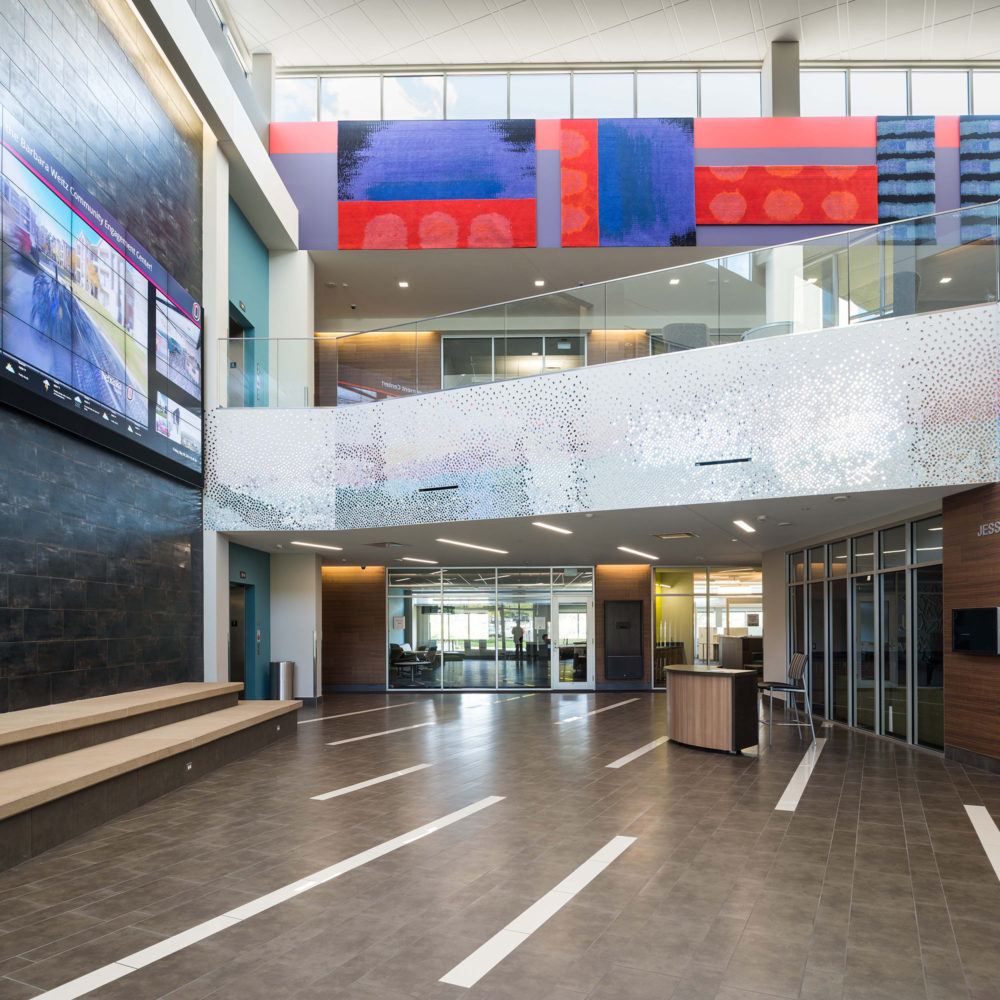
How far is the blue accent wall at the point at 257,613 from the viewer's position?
14.0m

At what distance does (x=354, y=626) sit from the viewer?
1889 cm

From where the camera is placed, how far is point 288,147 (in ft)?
50.1

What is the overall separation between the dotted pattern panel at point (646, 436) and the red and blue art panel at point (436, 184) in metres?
4.58

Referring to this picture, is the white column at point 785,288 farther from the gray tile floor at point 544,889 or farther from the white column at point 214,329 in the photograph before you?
the white column at point 214,329

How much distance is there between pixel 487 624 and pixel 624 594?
3.17 m

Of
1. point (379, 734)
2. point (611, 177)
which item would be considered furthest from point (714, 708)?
point (611, 177)

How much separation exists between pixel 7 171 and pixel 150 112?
3.63 m

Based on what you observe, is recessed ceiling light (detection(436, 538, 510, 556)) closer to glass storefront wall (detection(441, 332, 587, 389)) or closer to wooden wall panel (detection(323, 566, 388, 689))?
glass storefront wall (detection(441, 332, 587, 389))

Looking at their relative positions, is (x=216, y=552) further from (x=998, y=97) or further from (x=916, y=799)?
(x=998, y=97)

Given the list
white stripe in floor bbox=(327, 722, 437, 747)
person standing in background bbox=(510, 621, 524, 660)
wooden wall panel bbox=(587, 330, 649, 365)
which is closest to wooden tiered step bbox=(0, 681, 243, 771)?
white stripe in floor bbox=(327, 722, 437, 747)

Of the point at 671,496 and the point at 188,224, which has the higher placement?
the point at 188,224

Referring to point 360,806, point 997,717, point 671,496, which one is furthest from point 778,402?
point 360,806

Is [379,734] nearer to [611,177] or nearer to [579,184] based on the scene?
[579,184]

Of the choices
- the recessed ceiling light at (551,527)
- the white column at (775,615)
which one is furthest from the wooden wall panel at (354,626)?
the white column at (775,615)
